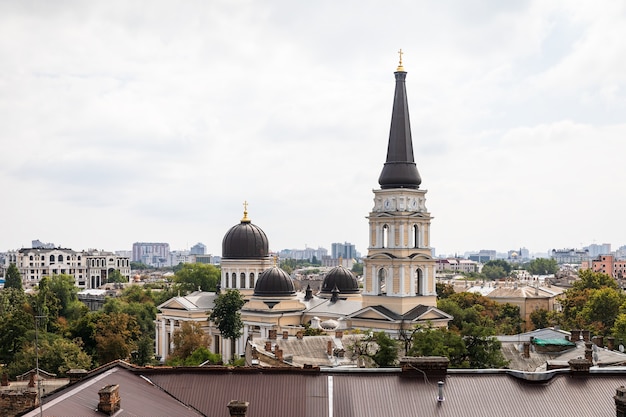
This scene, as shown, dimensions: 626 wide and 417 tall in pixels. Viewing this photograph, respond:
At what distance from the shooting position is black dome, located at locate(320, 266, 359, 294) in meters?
82.8

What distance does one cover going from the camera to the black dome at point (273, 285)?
7556 centimetres

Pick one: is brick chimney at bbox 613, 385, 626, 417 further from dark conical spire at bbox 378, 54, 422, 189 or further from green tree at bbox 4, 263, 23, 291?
green tree at bbox 4, 263, 23, 291

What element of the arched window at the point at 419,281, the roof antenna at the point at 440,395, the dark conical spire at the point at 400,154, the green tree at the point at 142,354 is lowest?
the green tree at the point at 142,354

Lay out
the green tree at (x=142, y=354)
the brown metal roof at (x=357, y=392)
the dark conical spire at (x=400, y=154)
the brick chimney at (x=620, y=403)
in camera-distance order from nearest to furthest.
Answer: the brick chimney at (x=620, y=403)
the brown metal roof at (x=357, y=392)
the green tree at (x=142, y=354)
the dark conical spire at (x=400, y=154)

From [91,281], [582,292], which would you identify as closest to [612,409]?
[582,292]

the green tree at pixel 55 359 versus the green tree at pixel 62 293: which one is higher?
the green tree at pixel 62 293

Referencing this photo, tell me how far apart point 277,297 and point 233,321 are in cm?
567

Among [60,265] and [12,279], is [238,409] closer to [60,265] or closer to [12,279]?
[12,279]

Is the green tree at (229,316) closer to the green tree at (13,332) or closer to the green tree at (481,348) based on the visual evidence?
the green tree at (13,332)

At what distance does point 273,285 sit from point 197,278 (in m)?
37.6

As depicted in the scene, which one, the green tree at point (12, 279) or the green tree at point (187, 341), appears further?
the green tree at point (12, 279)

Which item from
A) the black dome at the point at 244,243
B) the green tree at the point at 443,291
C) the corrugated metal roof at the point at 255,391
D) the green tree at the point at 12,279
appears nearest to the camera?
the corrugated metal roof at the point at 255,391

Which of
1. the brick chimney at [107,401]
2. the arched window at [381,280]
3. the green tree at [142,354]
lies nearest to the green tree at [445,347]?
the brick chimney at [107,401]

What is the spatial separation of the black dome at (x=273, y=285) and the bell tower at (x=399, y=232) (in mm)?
11421
